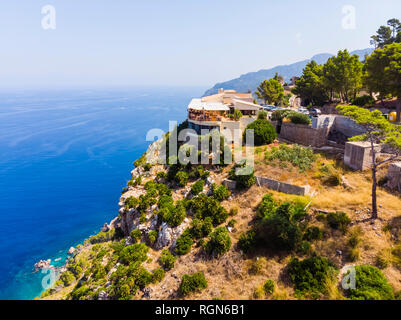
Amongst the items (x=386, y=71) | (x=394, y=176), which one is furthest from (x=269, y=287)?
(x=386, y=71)

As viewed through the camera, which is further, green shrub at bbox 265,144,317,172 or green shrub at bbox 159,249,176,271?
green shrub at bbox 265,144,317,172

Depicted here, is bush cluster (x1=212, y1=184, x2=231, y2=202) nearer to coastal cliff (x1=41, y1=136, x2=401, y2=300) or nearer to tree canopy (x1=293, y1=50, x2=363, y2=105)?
coastal cliff (x1=41, y1=136, x2=401, y2=300)

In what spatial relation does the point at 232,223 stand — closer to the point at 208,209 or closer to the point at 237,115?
the point at 208,209

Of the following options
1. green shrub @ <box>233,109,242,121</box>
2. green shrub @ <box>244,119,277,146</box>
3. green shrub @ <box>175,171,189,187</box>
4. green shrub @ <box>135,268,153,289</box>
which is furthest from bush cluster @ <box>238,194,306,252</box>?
green shrub @ <box>233,109,242,121</box>

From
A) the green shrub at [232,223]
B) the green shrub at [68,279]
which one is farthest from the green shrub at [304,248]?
the green shrub at [68,279]
